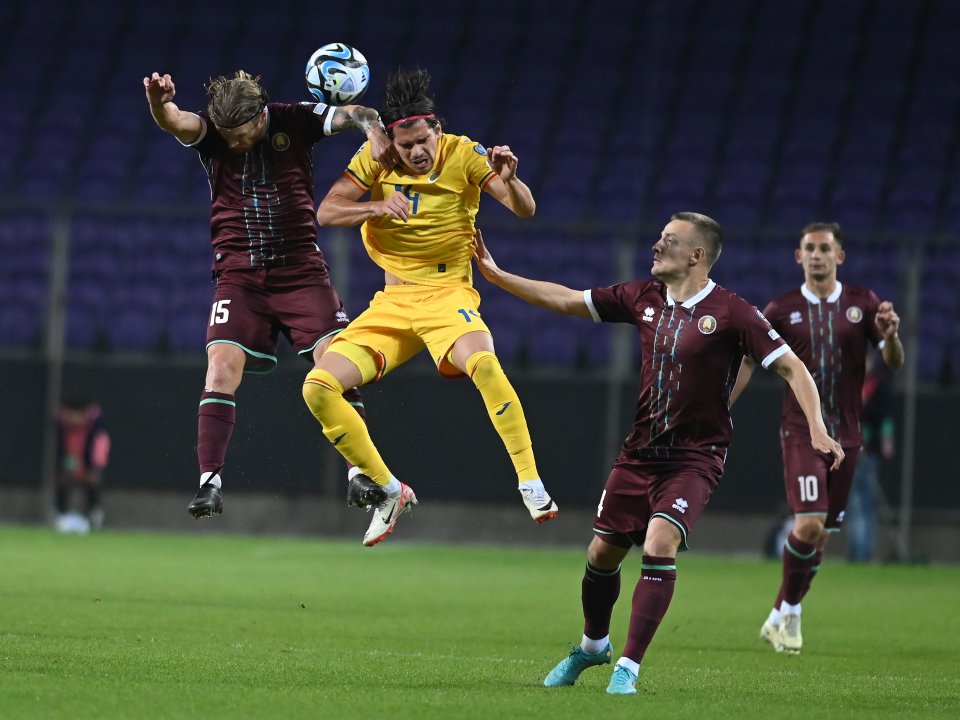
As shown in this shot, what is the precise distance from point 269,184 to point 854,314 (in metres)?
3.64

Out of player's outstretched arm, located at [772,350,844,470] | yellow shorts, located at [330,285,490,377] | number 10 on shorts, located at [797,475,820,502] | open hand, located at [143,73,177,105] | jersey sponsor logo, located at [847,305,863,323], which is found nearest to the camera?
player's outstretched arm, located at [772,350,844,470]

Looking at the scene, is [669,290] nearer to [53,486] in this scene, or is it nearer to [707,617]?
[707,617]

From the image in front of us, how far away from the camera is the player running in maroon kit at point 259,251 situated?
8.09 meters

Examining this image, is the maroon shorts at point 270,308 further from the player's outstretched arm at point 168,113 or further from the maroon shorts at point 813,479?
the maroon shorts at point 813,479

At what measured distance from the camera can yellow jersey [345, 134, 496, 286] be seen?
8.01 metres

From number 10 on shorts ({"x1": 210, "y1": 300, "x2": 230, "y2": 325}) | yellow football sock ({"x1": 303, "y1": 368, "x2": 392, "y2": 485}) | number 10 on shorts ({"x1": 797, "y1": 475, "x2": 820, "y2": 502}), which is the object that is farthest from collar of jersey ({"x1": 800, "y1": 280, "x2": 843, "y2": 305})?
number 10 on shorts ({"x1": 210, "y1": 300, "x2": 230, "y2": 325})

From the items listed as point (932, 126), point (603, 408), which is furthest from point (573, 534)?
point (932, 126)

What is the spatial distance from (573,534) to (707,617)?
5.27 metres

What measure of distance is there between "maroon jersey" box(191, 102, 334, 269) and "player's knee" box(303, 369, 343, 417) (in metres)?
0.77

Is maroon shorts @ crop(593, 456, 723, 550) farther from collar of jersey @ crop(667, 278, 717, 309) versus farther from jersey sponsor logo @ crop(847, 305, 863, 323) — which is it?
jersey sponsor logo @ crop(847, 305, 863, 323)

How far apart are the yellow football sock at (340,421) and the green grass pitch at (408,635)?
0.97 m

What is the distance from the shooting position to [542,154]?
64.5 ft

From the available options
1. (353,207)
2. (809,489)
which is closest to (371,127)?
(353,207)

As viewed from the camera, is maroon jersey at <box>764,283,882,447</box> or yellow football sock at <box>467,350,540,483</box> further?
maroon jersey at <box>764,283,882,447</box>
